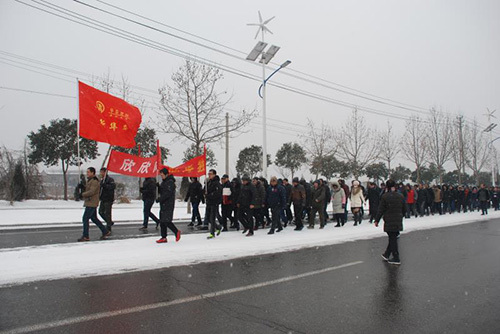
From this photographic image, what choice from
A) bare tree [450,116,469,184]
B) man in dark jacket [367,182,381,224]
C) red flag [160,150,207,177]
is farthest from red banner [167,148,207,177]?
bare tree [450,116,469,184]

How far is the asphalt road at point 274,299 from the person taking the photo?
12.5ft

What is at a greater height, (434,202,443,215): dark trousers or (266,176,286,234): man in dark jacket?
(266,176,286,234): man in dark jacket

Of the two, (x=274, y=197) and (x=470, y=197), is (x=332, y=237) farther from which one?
(x=470, y=197)

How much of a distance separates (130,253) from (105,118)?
4.42 m

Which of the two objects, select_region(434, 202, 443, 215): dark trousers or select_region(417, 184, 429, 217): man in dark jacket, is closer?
select_region(417, 184, 429, 217): man in dark jacket

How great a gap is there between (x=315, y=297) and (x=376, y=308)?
0.83 meters

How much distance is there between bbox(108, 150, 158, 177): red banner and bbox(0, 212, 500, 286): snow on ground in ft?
8.43

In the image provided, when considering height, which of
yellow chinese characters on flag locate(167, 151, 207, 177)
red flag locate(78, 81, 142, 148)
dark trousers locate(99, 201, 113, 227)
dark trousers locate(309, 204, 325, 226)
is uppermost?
red flag locate(78, 81, 142, 148)

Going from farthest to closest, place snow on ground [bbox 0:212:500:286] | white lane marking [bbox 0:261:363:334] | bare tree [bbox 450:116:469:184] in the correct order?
bare tree [bbox 450:116:469:184] < snow on ground [bbox 0:212:500:286] < white lane marking [bbox 0:261:363:334]

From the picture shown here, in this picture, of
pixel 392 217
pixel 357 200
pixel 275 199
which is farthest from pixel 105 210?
pixel 357 200

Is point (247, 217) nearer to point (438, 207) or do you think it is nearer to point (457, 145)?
point (438, 207)

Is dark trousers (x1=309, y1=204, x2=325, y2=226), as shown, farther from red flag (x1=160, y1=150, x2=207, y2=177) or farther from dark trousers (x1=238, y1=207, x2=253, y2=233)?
red flag (x1=160, y1=150, x2=207, y2=177)

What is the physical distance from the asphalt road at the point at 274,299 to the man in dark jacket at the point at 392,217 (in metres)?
0.38

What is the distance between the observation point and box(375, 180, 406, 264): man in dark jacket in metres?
7.21
